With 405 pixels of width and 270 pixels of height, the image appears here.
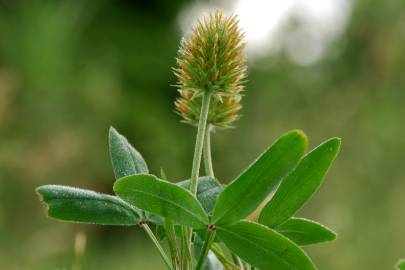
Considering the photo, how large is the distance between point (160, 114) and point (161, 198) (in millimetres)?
6547

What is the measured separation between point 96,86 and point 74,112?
1.78 ft

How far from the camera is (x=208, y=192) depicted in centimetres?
66

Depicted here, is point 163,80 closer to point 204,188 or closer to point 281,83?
point 281,83

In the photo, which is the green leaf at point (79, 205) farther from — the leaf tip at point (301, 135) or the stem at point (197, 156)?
the leaf tip at point (301, 135)

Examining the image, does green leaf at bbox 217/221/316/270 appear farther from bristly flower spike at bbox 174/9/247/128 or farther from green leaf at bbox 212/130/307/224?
bristly flower spike at bbox 174/9/247/128

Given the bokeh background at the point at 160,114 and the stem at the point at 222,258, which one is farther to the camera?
the bokeh background at the point at 160,114

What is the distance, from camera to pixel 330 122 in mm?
5094

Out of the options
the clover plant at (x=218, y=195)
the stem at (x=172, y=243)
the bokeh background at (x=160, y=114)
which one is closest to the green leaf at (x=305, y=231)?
the clover plant at (x=218, y=195)

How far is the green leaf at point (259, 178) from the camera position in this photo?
20.6 inches

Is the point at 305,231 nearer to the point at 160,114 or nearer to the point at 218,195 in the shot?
the point at 218,195

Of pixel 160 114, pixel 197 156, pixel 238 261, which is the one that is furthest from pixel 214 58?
pixel 160 114

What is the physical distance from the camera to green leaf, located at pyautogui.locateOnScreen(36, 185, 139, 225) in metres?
0.60

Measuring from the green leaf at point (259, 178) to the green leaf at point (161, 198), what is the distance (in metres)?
0.02

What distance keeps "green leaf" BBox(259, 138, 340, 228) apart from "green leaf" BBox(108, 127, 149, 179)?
Answer: 13 cm
